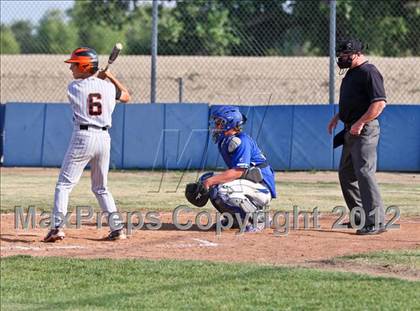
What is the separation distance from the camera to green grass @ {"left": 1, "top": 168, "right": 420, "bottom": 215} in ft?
42.5

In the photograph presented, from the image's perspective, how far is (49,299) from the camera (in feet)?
22.6

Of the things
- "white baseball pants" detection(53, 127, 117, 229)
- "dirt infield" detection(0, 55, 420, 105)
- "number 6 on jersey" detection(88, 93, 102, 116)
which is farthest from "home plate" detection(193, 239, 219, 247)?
"dirt infield" detection(0, 55, 420, 105)

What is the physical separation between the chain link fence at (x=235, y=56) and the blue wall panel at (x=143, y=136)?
5501 millimetres

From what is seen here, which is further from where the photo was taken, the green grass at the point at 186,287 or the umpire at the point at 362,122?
the umpire at the point at 362,122

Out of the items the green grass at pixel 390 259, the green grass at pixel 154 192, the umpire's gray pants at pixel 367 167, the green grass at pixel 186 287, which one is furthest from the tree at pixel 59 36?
the green grass at pixel 186 287

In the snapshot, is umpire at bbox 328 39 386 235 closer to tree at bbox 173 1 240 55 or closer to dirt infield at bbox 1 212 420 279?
dirt infield at bbox 1 212 420 279

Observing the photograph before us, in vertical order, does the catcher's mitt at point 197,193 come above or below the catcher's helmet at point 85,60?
below

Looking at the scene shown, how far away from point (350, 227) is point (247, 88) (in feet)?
59.7

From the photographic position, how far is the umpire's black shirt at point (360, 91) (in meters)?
10.1

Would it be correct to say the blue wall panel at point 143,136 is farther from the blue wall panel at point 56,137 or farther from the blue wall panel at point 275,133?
the blue wall panel at point 275,133

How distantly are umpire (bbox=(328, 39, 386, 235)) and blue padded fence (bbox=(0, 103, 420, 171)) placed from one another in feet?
25.9

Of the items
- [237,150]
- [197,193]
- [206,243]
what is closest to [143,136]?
[197,193]

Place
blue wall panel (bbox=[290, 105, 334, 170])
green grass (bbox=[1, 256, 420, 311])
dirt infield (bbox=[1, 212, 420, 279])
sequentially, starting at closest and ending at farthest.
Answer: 1. green grass (bbox=[1, 256, 420, 311])
2. dirt infield (bbox=[1, 212, 420, 279])
3. blue wall panel (bbox=[290, 105, 334, 170])

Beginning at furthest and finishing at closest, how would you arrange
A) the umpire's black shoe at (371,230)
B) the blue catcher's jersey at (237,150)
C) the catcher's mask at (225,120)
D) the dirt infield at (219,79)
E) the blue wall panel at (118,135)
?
the dirt infield at (219,79), the blue wall panel at (118,135), the catcher's mask at (225,120), the blue catcher's jersey at (237,150), the umpire's black shoe at (371,230)
